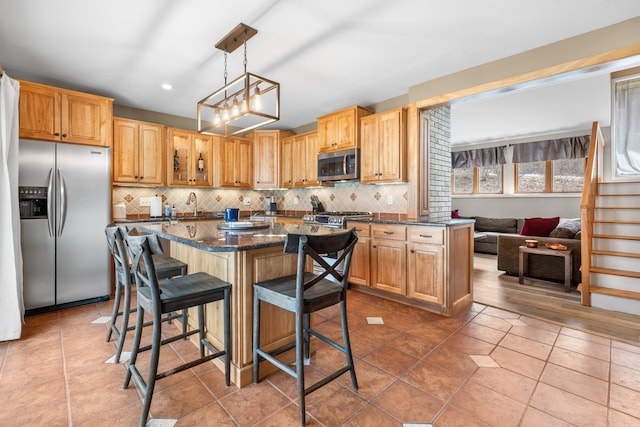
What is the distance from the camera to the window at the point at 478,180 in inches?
299

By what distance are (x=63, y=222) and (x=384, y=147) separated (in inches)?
146

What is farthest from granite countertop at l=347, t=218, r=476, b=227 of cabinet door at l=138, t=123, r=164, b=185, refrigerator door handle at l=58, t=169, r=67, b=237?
refrigerator door handle at l=58, t=169, r=67, b=237

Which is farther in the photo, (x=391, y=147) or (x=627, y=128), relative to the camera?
(x=627, y=128)

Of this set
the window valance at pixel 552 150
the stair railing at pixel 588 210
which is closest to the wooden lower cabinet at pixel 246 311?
the stair railing at pixel 588 210

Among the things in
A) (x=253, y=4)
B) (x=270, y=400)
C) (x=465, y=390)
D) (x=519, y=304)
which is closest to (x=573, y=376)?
(x=465, y=390)

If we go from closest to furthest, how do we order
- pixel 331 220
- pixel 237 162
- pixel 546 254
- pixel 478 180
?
1. pixel 331 220
2. pixel 546 254
3. pixel 237 162
4. pixel 478 180

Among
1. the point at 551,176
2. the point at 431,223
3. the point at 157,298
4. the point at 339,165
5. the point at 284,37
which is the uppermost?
the point at 284,37

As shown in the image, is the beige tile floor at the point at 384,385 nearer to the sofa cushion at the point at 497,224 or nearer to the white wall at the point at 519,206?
the sofa cushion at the point at 497,224

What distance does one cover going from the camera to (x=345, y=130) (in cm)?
421

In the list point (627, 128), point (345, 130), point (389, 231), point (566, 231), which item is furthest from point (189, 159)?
point (627, 128)

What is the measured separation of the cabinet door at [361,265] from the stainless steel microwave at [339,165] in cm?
95

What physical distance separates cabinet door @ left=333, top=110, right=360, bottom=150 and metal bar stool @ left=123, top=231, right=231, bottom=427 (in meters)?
2.82

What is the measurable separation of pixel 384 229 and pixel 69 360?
3030 millimetres

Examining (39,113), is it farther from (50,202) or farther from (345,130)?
(345,130)
